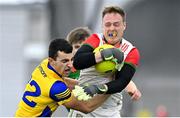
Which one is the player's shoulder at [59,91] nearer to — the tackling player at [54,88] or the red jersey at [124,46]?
the tackling player at [54,88]

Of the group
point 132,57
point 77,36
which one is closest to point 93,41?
point 132,57

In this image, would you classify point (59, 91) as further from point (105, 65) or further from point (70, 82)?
point (105, 65)

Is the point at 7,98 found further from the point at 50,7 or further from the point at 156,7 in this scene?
the point at 156,7

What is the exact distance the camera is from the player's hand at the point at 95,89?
6727 mm

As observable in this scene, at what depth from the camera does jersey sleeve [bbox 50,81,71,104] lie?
729 centimetres

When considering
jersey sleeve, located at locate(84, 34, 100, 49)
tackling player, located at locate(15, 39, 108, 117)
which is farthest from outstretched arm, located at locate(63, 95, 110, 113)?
jersey sleeve, located at locate(84, 34, 100, 49)

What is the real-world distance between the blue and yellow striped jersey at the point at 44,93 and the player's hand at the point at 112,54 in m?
0.69

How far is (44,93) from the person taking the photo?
7336mm

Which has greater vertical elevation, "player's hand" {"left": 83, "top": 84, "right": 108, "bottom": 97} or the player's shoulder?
"player's hand" {"left": 83, "top": 84, "right": 108, "bottom": 97}

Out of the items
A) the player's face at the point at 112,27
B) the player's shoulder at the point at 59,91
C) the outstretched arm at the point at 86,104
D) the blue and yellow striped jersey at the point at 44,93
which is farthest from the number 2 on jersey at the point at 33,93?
the player's face at the point at 112,27

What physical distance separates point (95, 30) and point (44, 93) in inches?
578

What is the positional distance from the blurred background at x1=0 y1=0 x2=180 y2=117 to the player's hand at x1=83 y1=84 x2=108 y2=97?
7.24 m

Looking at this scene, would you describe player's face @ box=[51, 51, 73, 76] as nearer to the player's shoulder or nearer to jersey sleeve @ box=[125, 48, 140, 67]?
the player's shoulder

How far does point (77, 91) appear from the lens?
6773 mm
